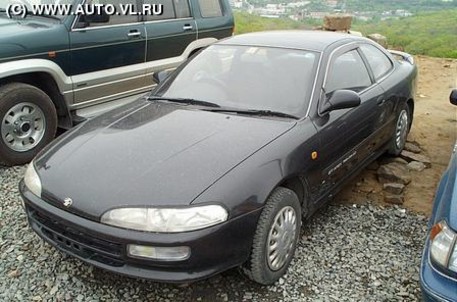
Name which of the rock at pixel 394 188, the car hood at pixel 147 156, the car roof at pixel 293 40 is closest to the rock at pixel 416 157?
the rock at pixel 394 188

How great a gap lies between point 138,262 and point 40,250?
1.18m

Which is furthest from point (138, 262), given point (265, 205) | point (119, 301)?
point (265, 205)

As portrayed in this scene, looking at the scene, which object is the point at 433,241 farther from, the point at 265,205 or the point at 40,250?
the point at 40,250

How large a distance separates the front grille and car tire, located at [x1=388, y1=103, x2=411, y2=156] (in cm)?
327

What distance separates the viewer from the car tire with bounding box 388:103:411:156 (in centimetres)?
472

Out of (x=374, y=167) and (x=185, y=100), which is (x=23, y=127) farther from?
(x=374, y=167)

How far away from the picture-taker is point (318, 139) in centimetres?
323

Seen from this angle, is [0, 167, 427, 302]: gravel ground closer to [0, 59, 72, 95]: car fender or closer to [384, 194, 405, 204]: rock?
[384, 194, 405, 204]: rock

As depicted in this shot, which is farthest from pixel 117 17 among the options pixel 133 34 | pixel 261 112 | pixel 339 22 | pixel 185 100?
pixel 339 22

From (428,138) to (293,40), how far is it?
2.86m

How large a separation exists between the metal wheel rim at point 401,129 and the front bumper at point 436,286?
9.15 ft

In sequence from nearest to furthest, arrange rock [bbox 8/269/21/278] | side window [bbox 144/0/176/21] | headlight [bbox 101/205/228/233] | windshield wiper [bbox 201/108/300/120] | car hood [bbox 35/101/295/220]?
1. headlight [bbox 101/205/228/233]
2. car hood [bbox 35/101/295/220]
3. rock [bbox 8/269/21/278]
4. windshield wiper [bbox 201/108/300/120]
5. side window [bbox 144/0/176/21]

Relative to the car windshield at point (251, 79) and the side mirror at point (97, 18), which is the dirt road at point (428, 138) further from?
the side mirror at point (97, 18)

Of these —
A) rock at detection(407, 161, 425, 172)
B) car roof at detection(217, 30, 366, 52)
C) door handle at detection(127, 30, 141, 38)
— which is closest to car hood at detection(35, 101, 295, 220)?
car roof at detection(217, 30, 366, 52)
